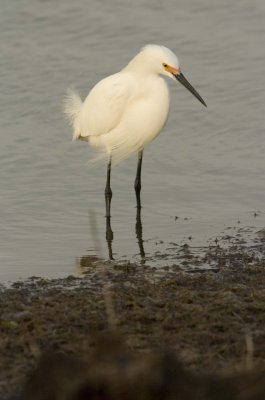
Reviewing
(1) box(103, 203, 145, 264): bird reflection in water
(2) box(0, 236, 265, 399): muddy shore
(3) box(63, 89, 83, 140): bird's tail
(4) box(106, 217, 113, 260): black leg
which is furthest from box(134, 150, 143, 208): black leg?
(2) box(0, 236, 265, 399): muddy shore

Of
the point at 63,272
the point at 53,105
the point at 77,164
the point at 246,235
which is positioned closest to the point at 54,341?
the point at 63,272

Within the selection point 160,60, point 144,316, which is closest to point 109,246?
point 160,60

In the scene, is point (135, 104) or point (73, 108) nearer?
point (135, 104)

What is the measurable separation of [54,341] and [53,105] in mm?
7872

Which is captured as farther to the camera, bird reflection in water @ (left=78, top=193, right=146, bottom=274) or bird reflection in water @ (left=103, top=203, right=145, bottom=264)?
bird reflection in water @ (left=103, top=203, right=145, bottom=264)

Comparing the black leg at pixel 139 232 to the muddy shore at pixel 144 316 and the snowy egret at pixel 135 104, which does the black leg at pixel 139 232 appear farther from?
the muddy shore at pixel 144 316

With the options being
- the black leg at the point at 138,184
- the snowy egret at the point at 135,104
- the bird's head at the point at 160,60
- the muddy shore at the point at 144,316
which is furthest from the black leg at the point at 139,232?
the bird's head at the point at 160,60

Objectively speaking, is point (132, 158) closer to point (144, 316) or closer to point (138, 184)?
point (138, 184)

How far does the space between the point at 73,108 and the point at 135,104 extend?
1.04 meters

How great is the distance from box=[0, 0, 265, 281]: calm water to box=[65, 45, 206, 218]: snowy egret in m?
0.48

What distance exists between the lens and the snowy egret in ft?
38.0

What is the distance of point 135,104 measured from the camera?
38.5 feet

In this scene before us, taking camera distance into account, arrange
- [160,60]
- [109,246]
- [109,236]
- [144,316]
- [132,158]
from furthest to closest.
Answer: [132,158] → [160,60] → [109,236] → [109,246] → [144,316]

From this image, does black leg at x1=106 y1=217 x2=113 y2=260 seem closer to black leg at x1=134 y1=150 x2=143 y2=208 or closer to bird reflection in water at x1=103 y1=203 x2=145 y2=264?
bird reflection in water at x1=103 y1=203 x2=145 y2=264
